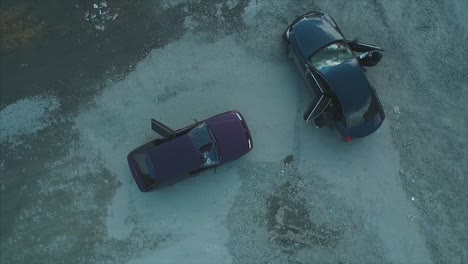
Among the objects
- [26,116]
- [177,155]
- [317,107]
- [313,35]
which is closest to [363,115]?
[317,107]

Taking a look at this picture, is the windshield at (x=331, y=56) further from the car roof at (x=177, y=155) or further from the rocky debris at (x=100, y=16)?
the rocky debris at (x=100, y=16)

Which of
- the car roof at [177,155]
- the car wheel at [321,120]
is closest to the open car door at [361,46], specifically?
the car wheel at [321,120]

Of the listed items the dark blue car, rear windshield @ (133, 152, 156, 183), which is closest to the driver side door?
the dark blue car

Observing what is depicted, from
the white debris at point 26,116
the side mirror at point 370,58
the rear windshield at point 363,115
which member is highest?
the white debris at point 26,116

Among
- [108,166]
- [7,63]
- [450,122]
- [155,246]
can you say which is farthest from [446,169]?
[7,63]

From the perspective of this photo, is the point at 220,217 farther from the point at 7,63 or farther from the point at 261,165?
the point at 7,63
